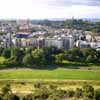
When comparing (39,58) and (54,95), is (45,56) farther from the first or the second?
(54,95)

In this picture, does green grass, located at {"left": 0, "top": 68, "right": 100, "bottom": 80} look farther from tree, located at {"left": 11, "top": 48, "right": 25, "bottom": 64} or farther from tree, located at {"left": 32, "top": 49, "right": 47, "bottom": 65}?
tree, located at {"left": 11, "top": 48, "right": 25, "bottom": 64}

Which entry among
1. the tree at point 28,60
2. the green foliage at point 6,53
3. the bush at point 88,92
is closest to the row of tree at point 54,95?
the bush at point 88,92

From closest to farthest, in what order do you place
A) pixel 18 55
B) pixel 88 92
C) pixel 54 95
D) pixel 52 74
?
pixel 54 95
pixel 88 92
pixel 52 74
pixel 18 55

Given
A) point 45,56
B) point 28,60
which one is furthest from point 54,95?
point 45,56

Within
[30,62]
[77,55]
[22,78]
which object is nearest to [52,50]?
[77,55]

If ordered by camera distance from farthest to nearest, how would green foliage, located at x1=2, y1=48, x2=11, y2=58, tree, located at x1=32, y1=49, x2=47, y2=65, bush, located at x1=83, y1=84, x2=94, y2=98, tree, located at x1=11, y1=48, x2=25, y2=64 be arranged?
1. green foliage, located at x1=2, y1=48, x2=11, y2=58
2. tree, located at x1=11, y1=48, x2=25, y2=64
3. tree, located at x1=32, y1=49, x2=47, y2=65
4. bush, located at x1=83, y1=84, x2=94, y2=98

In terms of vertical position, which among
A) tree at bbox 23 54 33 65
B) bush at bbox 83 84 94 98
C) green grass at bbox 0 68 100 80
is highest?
tree at bbox 23 54 33 65

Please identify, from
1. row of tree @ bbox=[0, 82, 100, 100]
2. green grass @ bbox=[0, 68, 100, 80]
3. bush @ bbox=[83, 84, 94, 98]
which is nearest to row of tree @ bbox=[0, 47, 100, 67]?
green grass @ bbox=[0, 68, 100, 80]

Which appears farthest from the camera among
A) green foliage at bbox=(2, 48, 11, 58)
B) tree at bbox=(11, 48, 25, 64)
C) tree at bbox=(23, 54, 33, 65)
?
green foliage at bbox=(2, 48, 11, 58)
